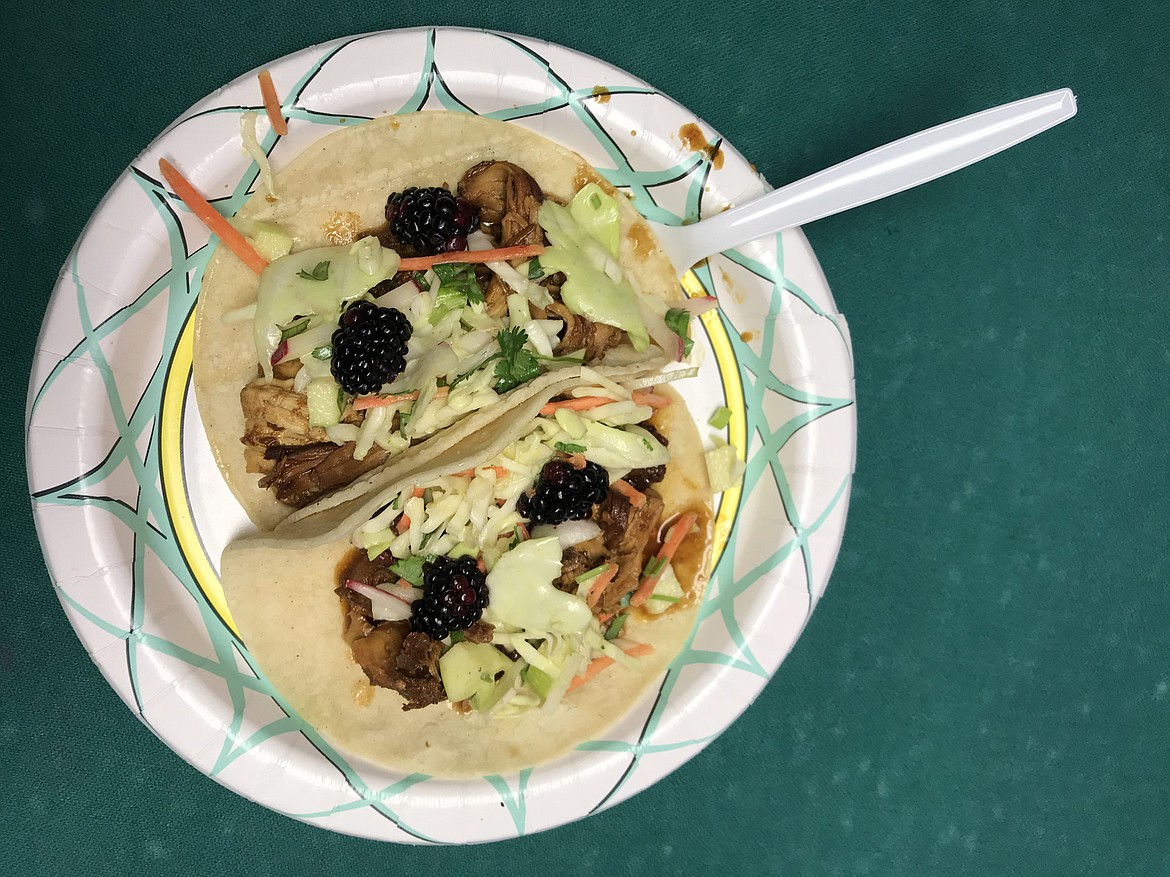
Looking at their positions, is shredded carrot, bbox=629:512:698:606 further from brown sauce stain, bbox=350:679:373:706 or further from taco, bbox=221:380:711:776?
brown sauce stain, bbox=350:679:373:706

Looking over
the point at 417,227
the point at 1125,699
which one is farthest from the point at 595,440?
the point at 1125,699

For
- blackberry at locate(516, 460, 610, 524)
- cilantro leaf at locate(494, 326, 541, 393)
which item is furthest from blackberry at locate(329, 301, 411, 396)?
blackberry at locate(516, 460, 610, 524)

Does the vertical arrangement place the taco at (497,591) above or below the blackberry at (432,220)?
below

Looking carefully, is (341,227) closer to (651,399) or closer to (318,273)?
(318,273)

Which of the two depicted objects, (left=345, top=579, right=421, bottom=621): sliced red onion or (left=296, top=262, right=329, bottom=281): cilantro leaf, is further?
(left=345, top=579, right=421, bottom=621): sliced red onion

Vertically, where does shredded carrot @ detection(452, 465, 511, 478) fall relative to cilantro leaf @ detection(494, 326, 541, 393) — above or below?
below

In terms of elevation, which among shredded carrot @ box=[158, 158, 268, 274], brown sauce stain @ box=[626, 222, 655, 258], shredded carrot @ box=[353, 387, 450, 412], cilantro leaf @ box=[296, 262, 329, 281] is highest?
shredded carrot @ box=[158, 158, 268, 274]

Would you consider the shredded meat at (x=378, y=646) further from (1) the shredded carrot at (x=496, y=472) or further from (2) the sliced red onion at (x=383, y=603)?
(1) the shredded carrot at (x=496, y=472)

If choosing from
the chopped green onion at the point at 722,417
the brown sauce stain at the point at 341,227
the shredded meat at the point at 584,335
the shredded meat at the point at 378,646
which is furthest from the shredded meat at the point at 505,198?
the shredded meat at the point at 378,646
